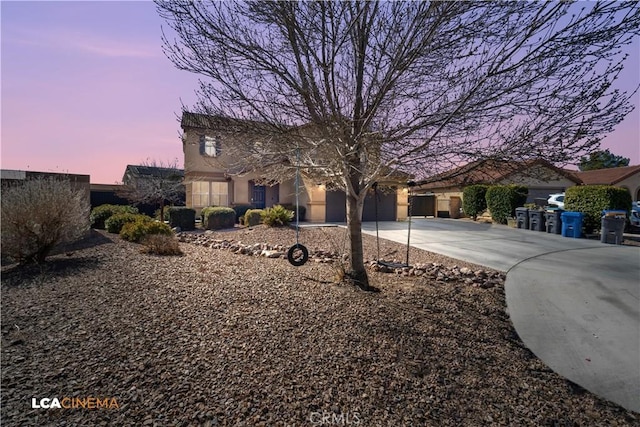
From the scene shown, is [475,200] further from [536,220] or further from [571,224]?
[571,224]

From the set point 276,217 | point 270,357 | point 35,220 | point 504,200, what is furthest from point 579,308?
point 504,200

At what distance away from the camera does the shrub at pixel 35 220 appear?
561cm

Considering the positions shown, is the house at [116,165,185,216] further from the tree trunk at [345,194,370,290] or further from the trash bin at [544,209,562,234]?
the trash bin at [544,209,562,234]

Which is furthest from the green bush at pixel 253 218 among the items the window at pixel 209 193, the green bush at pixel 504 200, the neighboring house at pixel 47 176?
the green bush at pixel 504 200

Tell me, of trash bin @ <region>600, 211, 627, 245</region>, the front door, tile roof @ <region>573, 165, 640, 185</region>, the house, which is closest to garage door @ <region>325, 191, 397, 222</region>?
the front door

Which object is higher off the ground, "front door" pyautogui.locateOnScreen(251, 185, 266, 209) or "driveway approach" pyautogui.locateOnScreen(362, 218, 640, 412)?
"front door" pyautogui.locateOnScreen(251, 185, 266, 209)

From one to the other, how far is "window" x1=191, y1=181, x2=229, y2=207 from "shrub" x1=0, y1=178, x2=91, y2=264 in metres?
10.1

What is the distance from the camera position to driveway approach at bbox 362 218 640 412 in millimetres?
3309

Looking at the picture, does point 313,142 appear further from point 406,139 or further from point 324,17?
point 324,17

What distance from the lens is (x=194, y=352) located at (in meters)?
2.91

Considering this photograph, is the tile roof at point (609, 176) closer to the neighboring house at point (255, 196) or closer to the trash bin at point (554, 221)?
the trash bin at point (554, 221)

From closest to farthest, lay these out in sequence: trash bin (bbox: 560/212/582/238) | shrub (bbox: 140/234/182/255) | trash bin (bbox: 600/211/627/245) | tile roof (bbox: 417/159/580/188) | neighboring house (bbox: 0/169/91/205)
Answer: tile roof (bbox: 417/159/580/188)
shrub (bbox: 140/234/182/255)
neighboring house (bbox: 0/169/91/205)
trash bin (bbox: 600/211/627/245)
trash bin (bbox: 560/212/582/238)

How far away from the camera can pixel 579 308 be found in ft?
15.4

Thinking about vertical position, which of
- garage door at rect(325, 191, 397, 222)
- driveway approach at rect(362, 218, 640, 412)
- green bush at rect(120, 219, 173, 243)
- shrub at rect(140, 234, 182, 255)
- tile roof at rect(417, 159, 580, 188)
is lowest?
driveway approach at rect(362, 218, 640, 412)
